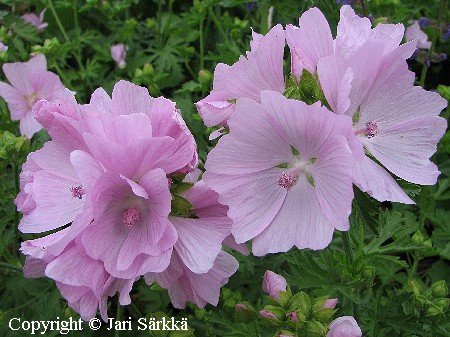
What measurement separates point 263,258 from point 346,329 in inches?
26.1

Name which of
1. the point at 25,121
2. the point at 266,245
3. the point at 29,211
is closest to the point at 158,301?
the point at 25,121

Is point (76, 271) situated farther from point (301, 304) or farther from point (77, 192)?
point (301, 304)

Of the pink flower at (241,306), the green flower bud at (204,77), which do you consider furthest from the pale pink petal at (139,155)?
the green flower bud at (204,77)

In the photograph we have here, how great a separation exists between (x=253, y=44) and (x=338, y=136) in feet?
0.91

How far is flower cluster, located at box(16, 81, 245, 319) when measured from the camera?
3.15 feet

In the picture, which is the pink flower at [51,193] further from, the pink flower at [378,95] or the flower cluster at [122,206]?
the pink flower at [378,95]

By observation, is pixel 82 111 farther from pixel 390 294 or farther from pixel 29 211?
pixel 390 294

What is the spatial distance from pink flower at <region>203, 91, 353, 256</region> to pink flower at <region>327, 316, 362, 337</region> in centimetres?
23

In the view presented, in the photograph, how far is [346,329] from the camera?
1.10 m

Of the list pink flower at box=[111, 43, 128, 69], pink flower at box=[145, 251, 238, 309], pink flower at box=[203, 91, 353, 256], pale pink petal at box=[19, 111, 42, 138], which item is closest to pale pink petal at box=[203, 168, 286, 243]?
pink flower at box=[203, 91, 353, 256]

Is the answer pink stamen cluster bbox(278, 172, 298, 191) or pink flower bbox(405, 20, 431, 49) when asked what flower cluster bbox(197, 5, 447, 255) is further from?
pink flower bbox(405, 20, 431, 49)

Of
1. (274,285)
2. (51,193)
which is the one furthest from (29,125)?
(274,285)

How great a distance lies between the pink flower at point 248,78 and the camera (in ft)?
3.34

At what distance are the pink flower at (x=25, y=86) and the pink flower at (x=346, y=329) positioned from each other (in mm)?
1473
